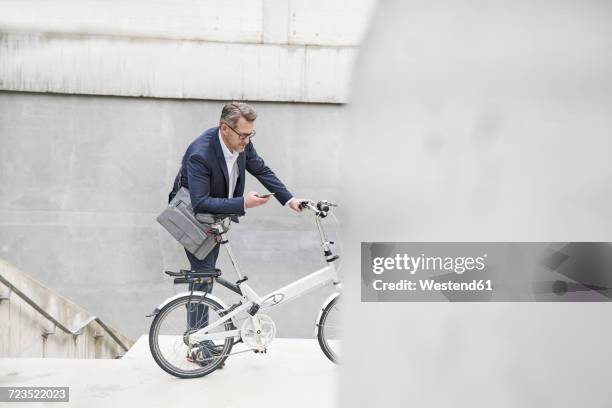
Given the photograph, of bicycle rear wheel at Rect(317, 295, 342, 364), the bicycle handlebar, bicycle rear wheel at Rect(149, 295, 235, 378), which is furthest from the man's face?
bicycle rear wheel at Rect(317, 295, 342, 364)

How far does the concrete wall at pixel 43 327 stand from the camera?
5.68 m

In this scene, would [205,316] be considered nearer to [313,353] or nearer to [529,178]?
[313,353]

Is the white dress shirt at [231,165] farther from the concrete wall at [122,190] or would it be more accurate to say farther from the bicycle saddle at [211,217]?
the concrete wall at [122,190]

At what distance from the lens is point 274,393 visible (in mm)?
4062

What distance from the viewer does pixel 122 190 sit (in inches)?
263

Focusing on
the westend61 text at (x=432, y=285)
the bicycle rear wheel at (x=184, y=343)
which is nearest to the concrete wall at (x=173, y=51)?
the bicycle rear wheel at (x=184, y=343)

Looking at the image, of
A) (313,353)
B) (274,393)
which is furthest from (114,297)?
(274,393)

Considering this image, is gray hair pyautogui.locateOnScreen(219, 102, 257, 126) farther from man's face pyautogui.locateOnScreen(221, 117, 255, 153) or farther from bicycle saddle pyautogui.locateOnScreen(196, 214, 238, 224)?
bicycle saddle pyautogui.locateOnScreen(196, 214, 238, 224)

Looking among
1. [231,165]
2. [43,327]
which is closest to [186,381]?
[231,165]

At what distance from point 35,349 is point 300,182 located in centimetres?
272

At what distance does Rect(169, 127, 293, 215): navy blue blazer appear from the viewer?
4.14 meters

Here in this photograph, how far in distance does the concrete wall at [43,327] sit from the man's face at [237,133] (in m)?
2.38

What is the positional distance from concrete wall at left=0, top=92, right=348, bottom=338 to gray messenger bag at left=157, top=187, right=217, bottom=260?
2180 mm

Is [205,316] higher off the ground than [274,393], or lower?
higher
